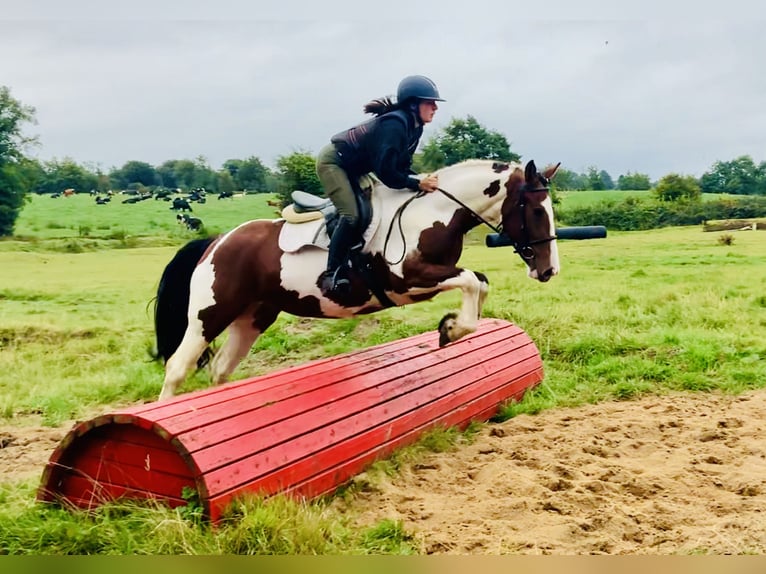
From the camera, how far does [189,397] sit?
2.35 meters

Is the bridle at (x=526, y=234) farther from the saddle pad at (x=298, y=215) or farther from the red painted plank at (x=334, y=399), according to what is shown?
the saddle pad at (x=298, y=215)

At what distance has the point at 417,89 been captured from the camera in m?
3.02

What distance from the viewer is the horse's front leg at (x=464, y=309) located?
307 cm

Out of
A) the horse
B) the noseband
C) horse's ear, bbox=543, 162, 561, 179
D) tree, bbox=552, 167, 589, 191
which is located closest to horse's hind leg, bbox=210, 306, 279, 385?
the horse

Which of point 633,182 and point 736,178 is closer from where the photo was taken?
point 633,182

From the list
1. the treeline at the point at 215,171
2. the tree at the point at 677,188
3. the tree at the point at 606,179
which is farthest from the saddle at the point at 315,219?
the tree at the point at 677,188

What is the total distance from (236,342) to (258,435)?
60.3 inches

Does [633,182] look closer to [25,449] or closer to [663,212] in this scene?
[663,212]

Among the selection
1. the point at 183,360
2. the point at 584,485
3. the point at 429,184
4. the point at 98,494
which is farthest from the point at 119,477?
the point at 429,184

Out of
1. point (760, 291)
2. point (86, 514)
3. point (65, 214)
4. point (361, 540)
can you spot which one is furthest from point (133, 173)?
point (760, 291)

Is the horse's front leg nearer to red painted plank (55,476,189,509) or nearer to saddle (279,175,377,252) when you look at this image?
saddle (279,175,377,252)

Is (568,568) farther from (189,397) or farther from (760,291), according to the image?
(760,291)

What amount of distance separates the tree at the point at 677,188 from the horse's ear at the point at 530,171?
2214mm

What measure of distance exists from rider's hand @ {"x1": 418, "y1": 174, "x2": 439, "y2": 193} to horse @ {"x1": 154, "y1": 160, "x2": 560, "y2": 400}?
0.13 feet
